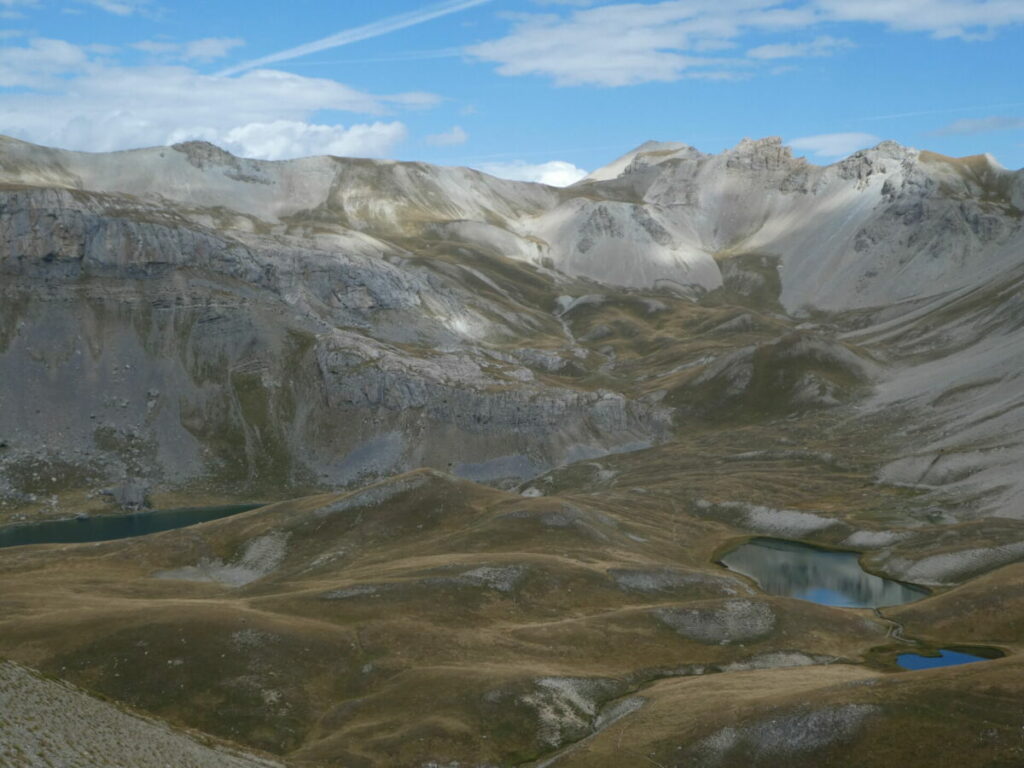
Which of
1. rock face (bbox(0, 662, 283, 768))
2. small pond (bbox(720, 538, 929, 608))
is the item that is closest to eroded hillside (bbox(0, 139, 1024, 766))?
small pond (bbox(720, 538, 929, 608))

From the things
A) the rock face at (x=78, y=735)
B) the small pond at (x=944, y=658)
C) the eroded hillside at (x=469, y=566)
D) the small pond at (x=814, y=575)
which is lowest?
the small pond at (x=814, y=575)

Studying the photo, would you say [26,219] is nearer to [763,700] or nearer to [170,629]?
[170,629]

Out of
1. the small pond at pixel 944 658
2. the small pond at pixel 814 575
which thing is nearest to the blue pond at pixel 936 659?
the small pond at pixel 944 658

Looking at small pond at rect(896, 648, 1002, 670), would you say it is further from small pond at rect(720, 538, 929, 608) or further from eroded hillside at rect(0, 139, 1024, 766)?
small pond at rect(720, 538, 929, 608)

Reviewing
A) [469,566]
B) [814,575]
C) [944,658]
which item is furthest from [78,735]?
[814,575]

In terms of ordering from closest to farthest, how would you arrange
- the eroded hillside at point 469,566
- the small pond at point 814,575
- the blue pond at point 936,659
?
1. the eroded hillside at point 469,566
2. the blue pond at point 936,659
3. the small pond at point 814,575

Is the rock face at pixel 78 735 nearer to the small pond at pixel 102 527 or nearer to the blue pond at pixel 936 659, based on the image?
the blue pond at pixel 936 659

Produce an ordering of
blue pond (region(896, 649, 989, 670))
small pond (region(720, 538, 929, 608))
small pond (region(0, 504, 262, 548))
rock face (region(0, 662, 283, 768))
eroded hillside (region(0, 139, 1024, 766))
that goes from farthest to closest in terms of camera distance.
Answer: small pond (region(0, 504, 262, 548)), small pond (region(720, 538, 929, 608)), blue pond (region(896, 649, 989, 670)), eroded hillside (region(0, 139, 1024, 766)), rock face (region(0, 662, 283, 768))

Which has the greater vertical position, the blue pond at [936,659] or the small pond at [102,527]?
the blue pond at [936,659]
